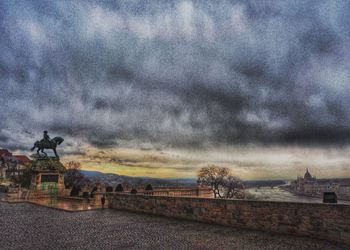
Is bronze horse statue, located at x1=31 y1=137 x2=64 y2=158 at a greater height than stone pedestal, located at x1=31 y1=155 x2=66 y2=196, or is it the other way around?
bronze horse statue, located at x1=31 y1=137 x2=64 y2=158

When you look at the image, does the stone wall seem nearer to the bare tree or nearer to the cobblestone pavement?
the cobblestone pavement

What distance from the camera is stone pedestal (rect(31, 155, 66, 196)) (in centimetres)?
3944

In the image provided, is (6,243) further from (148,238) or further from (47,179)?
(47,179)

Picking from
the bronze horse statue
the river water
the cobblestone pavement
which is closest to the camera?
the cobblestone pavement

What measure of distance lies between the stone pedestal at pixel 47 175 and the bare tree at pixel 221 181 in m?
35.5

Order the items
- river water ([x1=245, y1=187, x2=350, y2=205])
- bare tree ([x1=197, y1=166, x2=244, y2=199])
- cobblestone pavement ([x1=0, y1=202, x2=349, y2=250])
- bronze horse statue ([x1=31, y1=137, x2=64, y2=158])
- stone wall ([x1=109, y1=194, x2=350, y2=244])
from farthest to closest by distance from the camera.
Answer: bare tree ([x1=197, y1=166, x2=244, y2=199]) < bronze horse statue ([x1=31, y1=137, x2=64, y2=158]) < river water ([x1=245, y1=187, x2=350, y2=205]) < stone wall ([x1=109, y1=194, x2=350, y2=244]) < cobblestone pavement ([x1=0, y1=202, x2=349, y2=250])

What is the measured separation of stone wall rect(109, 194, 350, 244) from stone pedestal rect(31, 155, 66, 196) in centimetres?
2896

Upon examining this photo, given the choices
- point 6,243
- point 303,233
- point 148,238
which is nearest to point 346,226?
point 303,233

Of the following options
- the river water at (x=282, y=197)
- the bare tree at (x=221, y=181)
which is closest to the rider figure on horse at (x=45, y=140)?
the river water at (x=282, y=197)

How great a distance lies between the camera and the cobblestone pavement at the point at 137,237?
927 cm

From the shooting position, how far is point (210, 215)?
1410 centimetres

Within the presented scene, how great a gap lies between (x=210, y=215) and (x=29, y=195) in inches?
1127

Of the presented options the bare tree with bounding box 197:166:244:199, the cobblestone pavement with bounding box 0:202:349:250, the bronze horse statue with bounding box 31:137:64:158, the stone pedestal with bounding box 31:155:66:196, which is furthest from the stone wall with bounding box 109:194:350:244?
the bare tree with bounding box 197:166:244:199

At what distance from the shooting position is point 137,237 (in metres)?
10.7
